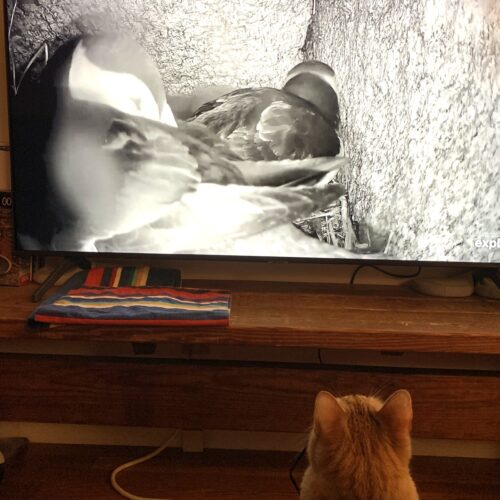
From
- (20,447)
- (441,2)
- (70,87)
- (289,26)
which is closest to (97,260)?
(70,87)

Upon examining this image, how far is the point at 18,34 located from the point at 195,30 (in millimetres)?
416

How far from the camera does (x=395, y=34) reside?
1.15 metres

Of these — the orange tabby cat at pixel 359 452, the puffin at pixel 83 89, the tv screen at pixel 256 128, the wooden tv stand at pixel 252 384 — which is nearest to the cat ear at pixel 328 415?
the orange tabby cat at pixel 359 452

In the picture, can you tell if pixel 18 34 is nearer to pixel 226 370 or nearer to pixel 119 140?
pixel 119 140

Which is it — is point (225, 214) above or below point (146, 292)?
above

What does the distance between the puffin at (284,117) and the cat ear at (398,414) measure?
0.62 metres

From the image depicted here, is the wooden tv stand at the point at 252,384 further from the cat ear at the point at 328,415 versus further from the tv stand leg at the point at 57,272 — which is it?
the cat ear at the point at 328,415

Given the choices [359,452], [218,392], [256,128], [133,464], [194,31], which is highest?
[194,31]

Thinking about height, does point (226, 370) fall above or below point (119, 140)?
below

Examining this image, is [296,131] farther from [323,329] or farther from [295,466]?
[295,466]

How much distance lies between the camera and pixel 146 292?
1.11 metres

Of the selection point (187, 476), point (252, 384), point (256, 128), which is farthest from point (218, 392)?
point (256, 128)

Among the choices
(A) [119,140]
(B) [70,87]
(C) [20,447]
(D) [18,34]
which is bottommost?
(C) [20,447]

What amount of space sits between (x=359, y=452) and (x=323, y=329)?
28cm
